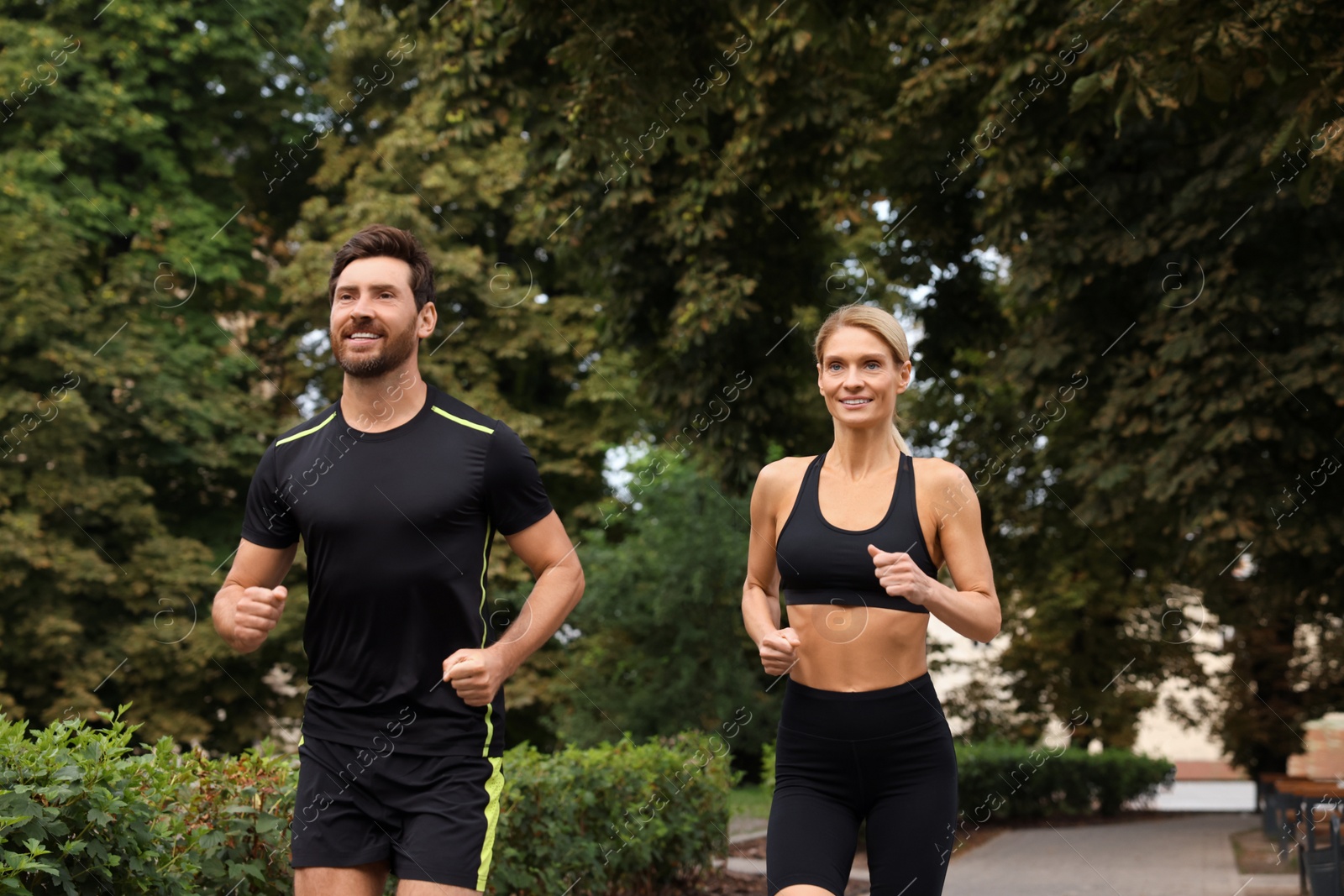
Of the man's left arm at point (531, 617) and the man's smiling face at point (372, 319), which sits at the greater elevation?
the man's smiling face at point (372, 319)

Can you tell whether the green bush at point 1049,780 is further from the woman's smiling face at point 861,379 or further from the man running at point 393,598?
the man running at point 393,598

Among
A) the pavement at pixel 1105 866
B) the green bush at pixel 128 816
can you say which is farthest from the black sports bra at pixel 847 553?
the pavement at pixel 1105 866

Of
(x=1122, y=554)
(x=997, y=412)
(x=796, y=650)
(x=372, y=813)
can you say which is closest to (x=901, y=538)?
(x=796, y=650)

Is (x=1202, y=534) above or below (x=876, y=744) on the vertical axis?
above

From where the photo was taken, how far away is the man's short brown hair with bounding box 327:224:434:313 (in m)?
3.48

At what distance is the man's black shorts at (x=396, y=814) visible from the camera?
3.13m

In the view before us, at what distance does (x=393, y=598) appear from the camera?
323 cm

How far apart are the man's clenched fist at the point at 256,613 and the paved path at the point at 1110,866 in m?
10.2

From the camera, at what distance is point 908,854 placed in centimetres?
345

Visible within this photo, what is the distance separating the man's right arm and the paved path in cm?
995

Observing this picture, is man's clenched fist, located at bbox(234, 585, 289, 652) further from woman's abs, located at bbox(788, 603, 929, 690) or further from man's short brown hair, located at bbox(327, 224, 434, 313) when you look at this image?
woman's abs, located at bbox(788, 603, 929, 690)

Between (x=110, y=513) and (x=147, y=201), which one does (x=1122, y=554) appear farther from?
(x=147, y=201)

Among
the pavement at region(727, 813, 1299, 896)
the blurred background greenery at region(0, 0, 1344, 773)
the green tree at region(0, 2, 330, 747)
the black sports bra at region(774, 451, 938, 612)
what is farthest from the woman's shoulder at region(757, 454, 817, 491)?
the green tree at region(0, 2, 330, 747)

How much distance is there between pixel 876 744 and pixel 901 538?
53 cm
